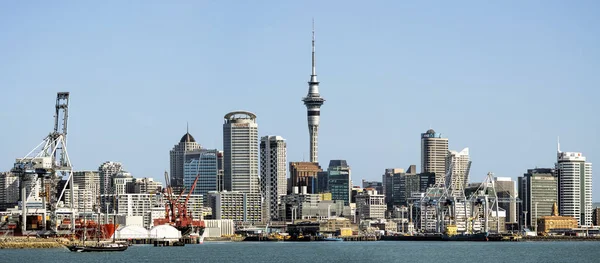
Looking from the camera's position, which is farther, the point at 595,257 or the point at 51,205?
the point at 51,205

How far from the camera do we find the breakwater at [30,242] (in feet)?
518

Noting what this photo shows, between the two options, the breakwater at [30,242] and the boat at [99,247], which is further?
the breakwater at [30,242]

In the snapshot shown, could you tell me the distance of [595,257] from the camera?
141m

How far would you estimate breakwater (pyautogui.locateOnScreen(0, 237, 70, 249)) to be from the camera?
15788 centimetres

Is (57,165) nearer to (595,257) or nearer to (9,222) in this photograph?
(9,222)

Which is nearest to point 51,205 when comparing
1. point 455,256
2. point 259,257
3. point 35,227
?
point 35,227

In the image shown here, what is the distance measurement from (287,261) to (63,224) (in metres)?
60.4

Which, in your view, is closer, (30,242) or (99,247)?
(99,247)

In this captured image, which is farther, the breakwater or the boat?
the breakwater

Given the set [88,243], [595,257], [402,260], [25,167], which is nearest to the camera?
[402,260]

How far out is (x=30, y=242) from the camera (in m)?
161

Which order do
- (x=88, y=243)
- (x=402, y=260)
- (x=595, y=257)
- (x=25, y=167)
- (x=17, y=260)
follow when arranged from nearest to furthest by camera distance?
(x=17, y=260)
(x=402, y=260)
(x=595, y=257)
(x=88, y=243)
(x=25, y=167)

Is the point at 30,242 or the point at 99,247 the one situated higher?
the point at 99,247

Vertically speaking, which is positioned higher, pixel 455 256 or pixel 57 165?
pixel 57 165
